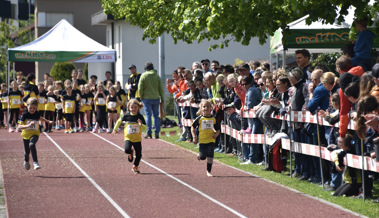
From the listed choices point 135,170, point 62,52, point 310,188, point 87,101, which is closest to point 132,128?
point 135,170

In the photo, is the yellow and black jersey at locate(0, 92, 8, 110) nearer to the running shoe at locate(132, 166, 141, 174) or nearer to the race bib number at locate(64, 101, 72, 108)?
the race bib number at locate(64, 101, 72, 108)

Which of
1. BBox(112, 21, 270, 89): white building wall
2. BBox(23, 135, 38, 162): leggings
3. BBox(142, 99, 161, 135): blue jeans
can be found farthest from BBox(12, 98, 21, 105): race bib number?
BBox(112, 21, 270, 89): white building wall

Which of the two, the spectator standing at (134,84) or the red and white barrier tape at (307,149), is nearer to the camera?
the red and white barrier tape at (307,149)

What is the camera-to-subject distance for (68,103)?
24.8m

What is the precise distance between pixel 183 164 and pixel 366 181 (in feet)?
18.2

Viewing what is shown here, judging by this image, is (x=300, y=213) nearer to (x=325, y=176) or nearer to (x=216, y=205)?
(x=216, y=205)

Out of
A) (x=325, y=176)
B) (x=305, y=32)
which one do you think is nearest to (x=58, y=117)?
(x=305, y=32)

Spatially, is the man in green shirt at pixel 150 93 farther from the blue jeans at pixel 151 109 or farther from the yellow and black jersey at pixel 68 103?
the yellow and black jersey at pixel 68 103

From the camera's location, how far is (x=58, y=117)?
84.7ft

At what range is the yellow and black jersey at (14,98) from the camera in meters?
26.3

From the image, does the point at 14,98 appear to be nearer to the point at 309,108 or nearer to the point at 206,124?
the point at 206,124

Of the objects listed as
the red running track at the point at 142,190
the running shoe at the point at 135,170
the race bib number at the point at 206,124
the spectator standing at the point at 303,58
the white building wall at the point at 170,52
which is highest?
the white building wall at the point at 170,52

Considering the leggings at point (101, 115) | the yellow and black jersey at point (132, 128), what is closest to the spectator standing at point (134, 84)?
the leggings at point (101, 115)

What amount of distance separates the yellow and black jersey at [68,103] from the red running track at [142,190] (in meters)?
7.56
